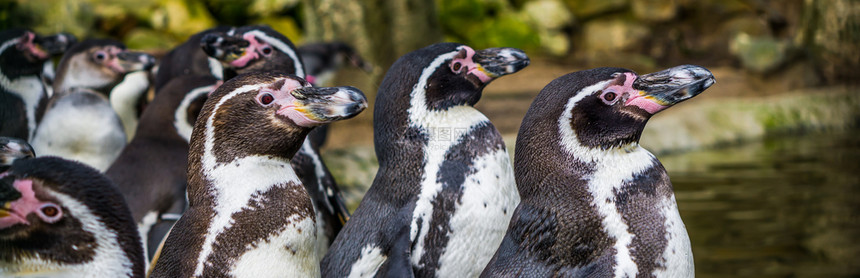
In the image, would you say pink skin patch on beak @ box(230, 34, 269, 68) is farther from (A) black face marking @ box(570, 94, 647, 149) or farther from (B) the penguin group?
(A) black face marking @ box(570, 94, 647, 149)

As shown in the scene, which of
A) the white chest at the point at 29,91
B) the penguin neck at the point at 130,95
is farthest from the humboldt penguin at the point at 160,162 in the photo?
the penguin neck at the point at 130,95

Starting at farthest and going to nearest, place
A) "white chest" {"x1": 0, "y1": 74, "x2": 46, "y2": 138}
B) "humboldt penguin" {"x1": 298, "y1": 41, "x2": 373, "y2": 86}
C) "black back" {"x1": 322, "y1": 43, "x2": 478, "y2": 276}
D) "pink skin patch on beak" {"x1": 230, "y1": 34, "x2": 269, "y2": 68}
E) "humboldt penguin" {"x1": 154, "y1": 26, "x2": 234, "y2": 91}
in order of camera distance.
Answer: "humboldt penguin" {"x1": 298, "y1": 41, "x2": 373, "y2": 86} < "humboldt penguin" {"x1": 154, "y1": 26, "x2": 234, "y2": 91} < "white chest" {"x1": 0, "y1": 74, "x2": 46, "y2": 138} < "pink skin patch on beak" {"x1": 230, "y1": 34, "x2": 269, "y2": 68} < "black back" {"x1": 322, "y1": 43, "x2": 478, "y2": 276}

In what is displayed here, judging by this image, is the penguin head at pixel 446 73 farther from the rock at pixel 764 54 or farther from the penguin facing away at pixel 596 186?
the rock at pixel 764 54

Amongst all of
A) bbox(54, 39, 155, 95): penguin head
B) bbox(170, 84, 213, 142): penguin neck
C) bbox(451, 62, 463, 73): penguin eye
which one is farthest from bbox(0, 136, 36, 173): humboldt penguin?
bbox(54, 39, 155, 95): penguin head

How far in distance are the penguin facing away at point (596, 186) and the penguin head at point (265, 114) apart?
1.78ft

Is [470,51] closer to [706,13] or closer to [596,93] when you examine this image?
[596,93]

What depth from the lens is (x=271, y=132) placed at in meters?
2.46

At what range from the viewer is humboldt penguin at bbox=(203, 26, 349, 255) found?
133 inches

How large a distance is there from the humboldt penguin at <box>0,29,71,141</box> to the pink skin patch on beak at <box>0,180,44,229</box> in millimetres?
2082

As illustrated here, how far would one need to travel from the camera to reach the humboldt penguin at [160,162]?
374 centimetres

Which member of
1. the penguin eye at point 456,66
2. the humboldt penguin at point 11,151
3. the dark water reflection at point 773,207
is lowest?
the dark water reflection at point 773,207

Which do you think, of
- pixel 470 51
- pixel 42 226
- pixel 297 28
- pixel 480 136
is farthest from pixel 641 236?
pixel 297 28

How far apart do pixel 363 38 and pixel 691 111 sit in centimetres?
431

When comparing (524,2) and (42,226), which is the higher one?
(42,226)
